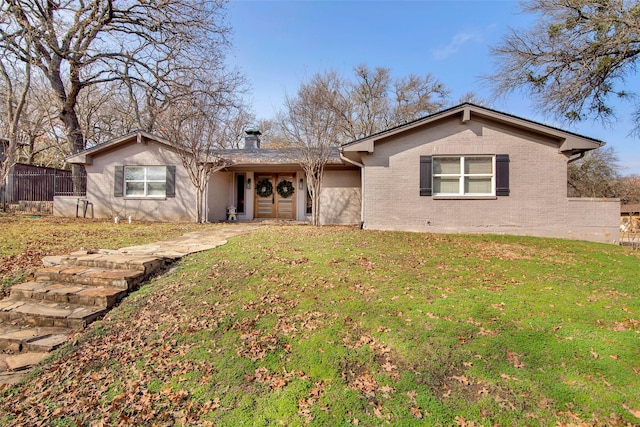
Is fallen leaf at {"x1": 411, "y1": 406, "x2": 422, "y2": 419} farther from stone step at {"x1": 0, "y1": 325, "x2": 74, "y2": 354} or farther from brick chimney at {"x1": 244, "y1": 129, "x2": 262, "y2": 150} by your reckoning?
brick chimney at {"x1": 244, "y1": 129, "x2": 262, "y2": 150}

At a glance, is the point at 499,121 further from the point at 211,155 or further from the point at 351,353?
the point at 211,155

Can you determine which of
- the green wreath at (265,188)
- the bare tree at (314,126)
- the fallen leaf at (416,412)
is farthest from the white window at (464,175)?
the fallen leaf at (416,412)

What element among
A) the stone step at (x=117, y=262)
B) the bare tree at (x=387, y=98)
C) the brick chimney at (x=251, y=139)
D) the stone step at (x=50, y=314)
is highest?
the bare tree at (x=387, y=98)

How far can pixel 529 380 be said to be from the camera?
2.77 m

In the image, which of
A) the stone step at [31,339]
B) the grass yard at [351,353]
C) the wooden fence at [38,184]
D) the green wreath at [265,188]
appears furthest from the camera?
the wooden fence at [38,184]

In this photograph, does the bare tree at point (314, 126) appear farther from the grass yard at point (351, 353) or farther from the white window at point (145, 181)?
the grass yard at point (351, 353)

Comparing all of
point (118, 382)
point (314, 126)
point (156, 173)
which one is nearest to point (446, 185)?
point (314, 126)

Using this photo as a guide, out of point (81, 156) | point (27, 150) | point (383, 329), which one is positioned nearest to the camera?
point (383, 329)

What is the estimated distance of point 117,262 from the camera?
527 cm

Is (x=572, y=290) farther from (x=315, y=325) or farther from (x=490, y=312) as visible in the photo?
(x=315, y=325)

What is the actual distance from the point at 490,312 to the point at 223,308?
132 inches

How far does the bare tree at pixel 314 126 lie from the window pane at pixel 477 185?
15.5ft

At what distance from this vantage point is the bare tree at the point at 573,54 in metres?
10.2

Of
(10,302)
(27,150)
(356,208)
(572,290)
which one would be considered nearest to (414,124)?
(356,208)
